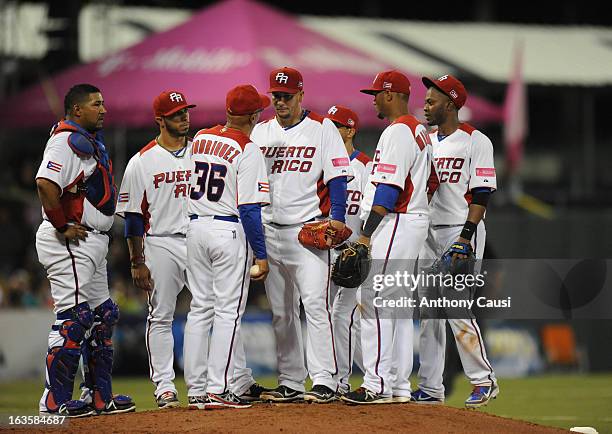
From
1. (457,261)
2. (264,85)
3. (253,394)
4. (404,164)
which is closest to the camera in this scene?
(404,164)

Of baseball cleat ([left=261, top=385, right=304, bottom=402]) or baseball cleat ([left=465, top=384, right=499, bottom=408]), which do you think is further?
baseball cleat ([left=465, top=384, right=499, bottom=408])

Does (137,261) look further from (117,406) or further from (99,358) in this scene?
(117,406)

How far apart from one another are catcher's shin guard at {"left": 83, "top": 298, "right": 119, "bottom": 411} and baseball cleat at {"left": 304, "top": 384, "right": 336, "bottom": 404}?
1.67 m

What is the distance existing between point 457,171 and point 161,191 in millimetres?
2602

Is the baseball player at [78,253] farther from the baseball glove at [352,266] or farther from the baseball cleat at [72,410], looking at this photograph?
the baseball glove at [352,266]

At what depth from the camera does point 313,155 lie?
32.7 ft

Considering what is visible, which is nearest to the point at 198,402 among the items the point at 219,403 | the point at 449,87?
the point at 219,403

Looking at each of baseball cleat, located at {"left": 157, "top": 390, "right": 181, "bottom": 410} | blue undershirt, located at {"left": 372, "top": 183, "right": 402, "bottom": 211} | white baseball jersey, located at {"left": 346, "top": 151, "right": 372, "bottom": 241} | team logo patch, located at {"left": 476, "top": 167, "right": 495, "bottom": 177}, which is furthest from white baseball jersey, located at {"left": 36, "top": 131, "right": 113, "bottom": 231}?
team logo patch, located at {"left": 476, "top": 167, "right": 495, "bottom": 177}

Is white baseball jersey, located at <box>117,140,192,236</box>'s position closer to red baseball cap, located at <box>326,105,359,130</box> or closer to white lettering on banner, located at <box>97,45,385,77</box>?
red baseball cap, located at <box>326,105,359,130</box>

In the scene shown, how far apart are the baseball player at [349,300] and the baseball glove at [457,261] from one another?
88cm

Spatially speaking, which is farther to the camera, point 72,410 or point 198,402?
point 198,402

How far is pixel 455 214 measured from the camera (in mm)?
10594

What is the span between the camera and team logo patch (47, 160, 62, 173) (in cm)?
949

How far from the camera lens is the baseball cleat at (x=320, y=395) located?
980 centimetres
